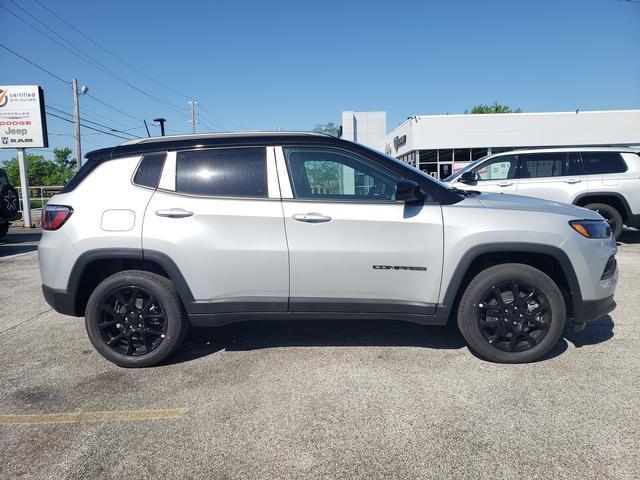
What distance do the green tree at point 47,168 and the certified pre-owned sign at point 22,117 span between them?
86.0 meters

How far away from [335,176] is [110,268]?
6.58ft

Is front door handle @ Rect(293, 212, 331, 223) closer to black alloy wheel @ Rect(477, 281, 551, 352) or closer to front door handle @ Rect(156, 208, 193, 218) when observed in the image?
front door handle @ Rect(156, 208, 193, 218)

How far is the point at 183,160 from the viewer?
3461 mm

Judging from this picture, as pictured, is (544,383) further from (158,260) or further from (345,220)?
(158,260)

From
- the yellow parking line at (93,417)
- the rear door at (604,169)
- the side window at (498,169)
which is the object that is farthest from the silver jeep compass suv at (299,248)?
the rear door at (604,169)

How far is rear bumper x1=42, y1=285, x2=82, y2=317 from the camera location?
11.3 ft

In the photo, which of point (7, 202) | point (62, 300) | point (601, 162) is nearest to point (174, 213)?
point (62, 300)

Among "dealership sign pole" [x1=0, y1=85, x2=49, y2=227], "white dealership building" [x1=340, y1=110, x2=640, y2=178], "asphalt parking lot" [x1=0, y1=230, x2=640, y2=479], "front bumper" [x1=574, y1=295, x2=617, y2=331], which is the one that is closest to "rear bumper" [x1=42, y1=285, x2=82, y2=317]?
"asphalt parking lot" [x1=0, y1=230, x2=640, y2=479]

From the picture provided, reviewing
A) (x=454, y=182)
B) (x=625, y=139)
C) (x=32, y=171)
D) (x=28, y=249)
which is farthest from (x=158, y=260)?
(x=32, y=171)

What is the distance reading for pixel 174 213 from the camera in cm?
332

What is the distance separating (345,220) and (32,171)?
111210 millimetres

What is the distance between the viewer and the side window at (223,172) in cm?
338

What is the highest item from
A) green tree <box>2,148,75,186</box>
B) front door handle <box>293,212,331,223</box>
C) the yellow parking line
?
green tree <box>2,148,75,186</box>

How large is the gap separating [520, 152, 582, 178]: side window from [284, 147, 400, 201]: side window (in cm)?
604
